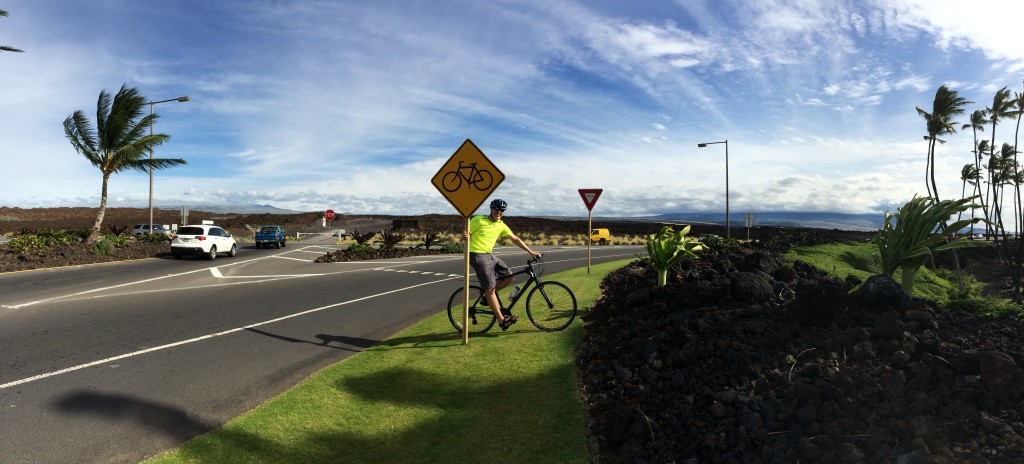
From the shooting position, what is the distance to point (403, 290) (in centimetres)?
1298

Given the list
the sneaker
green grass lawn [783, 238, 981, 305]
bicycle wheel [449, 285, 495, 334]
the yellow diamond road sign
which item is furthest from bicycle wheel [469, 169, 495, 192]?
green grass lawn [783, 238, 981, 305]

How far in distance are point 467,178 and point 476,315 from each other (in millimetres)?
2038

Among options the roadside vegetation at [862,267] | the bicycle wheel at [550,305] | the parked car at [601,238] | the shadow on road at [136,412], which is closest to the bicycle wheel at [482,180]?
the bicycle wheel at [550,305]

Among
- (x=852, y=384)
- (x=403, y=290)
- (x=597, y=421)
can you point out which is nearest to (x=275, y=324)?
(x=403, y=290)

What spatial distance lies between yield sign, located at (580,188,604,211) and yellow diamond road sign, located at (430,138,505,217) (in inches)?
360

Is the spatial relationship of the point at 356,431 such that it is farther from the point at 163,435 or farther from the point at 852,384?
the point at 852,384

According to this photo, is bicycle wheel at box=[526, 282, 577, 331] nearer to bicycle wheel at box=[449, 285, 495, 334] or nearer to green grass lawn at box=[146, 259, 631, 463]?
bicycle wheel at box=[449, 285, 495, 334]

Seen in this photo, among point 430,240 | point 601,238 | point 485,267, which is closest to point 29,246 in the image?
point 430,240

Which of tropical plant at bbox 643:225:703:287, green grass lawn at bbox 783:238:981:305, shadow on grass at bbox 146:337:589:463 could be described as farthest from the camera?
tropical plant at bbox 643:225:703:287

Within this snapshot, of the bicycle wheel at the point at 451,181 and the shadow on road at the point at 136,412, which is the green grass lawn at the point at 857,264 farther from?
the shadow on road at the point at 136,412

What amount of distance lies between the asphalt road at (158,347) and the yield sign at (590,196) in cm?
475

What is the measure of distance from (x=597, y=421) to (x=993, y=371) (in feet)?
8.07

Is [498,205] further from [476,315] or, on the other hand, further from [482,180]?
[476,315]

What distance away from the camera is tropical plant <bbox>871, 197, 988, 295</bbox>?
498 cm
